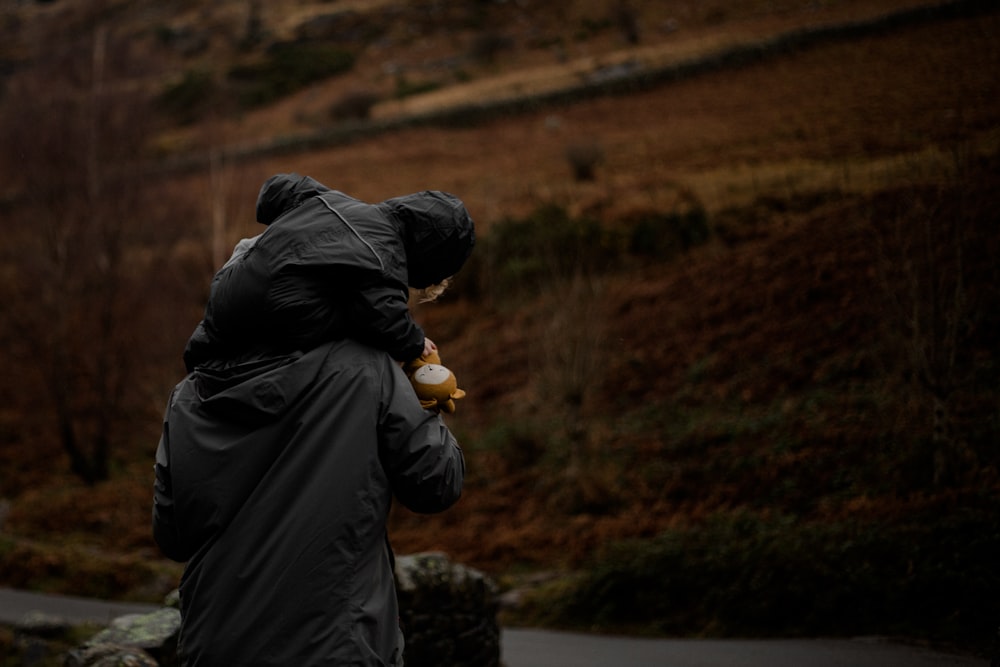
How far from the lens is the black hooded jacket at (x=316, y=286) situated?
238 cm

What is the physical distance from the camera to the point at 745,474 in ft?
38.5

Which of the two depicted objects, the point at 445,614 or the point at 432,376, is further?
the point at 445,614

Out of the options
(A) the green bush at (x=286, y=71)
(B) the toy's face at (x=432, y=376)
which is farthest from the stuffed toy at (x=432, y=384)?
(A) the green bush at (x=286, y=71)

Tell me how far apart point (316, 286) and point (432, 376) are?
480mm

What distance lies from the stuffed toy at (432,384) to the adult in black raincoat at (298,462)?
20 centimetres

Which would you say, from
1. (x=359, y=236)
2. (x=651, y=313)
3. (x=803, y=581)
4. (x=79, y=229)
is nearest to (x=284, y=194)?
(x=359, y=236)

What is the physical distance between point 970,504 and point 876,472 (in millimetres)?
2194

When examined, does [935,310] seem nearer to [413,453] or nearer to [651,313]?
[413,453]

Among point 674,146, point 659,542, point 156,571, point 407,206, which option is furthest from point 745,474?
point 674,146

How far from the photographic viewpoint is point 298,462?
236cm

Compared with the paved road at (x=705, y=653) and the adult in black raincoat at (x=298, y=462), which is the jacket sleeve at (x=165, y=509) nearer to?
the adult in black raincoat at (x=298, y=462)

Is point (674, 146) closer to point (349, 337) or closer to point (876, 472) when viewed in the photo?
point (876, 472)

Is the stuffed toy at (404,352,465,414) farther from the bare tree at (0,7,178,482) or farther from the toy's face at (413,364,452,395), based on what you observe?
the bare tree at (0,7,178,482)

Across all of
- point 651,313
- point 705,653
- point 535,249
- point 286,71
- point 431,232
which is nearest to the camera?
point 431,232
